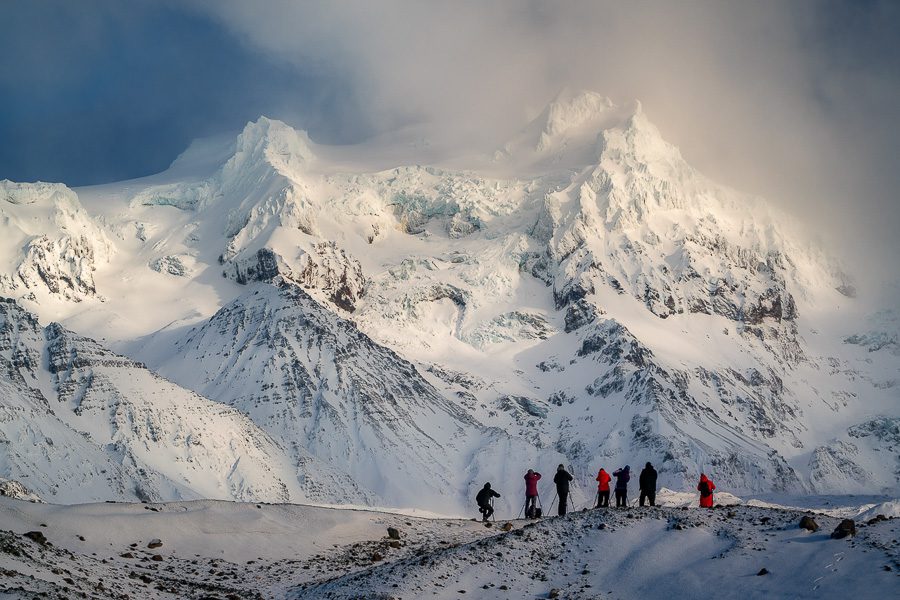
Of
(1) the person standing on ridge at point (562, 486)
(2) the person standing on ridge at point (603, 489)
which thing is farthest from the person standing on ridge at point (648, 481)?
(1) the person standing on ridge at point (562, 486)

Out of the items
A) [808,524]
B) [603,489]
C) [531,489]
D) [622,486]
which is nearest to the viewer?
[808,524]

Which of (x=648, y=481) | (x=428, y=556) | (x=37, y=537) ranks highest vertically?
(x=648, y=481)

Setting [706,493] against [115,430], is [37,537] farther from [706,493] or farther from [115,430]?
[115,430]

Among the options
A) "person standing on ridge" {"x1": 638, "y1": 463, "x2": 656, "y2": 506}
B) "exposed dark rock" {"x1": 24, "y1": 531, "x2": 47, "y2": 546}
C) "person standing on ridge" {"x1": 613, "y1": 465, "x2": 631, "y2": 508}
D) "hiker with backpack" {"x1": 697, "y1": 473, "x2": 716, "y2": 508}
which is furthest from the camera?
"person standing on ridge" {"x1": 613, "y1": 465, "x2": 631, "y2": 508}

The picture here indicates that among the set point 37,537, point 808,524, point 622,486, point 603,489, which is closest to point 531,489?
point 603,489

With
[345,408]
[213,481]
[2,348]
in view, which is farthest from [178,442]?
[345,408]

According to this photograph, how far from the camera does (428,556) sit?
103 feet

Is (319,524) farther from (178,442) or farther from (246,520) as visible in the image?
(178,442)

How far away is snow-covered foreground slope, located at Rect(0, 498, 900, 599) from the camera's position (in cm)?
2656

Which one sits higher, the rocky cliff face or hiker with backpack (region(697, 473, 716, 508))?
the rocky cliff face

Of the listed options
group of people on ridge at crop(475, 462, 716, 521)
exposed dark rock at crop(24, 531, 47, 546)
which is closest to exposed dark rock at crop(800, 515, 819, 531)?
group of people on ridge at crop(475, 462, 716, 521)

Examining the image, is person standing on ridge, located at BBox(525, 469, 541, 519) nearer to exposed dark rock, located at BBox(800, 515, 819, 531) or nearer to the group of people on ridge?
the group of people on ridge

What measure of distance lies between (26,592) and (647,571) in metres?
18.3

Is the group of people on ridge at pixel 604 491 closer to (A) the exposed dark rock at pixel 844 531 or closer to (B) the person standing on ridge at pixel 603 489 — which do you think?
(B) the person standing on ridge at pixel 603 489
